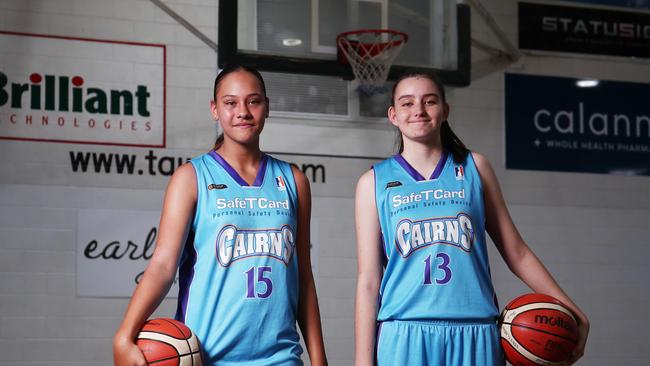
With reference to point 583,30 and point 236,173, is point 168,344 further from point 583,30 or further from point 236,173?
point 583,30

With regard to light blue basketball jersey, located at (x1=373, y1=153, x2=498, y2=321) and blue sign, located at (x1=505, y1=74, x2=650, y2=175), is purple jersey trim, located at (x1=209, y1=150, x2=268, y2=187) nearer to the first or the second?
light blue basketball jersey, located at (x1=373, y1=153, x2=498, y2=321)

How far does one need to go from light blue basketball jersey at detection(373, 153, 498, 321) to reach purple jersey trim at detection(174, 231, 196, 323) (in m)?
0.64

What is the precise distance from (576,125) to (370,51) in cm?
241

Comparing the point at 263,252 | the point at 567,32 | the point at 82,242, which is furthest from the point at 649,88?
the point at 263,252

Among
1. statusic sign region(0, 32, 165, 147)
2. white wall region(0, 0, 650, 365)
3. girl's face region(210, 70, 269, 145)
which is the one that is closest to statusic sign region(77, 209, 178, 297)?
white wall region(0, 0, 650, 365)

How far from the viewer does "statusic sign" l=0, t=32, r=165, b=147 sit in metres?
6.79

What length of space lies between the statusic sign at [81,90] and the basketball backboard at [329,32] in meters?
0.93

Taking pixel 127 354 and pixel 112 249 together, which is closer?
pixel 127 354

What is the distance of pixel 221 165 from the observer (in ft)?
9.23

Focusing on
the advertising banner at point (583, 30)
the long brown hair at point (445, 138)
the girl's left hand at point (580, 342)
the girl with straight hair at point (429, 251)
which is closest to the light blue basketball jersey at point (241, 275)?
the girl with straight hair at point (429, 251)

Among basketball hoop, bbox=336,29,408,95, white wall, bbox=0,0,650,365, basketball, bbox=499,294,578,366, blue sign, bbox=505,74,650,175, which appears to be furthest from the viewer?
blue sign, bbox=505,74,650,175

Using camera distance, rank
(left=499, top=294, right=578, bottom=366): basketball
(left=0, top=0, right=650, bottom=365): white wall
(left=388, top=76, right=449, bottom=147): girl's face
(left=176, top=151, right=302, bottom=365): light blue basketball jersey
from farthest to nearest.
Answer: (left=0, top=0, right=650, bottom=365): white wall
(left=388, top=76, right=449, bottom=147): girl's face
(left=499, top=294, right=578, bottom=366): basketball
(left=176, top=151, right=302, bottom=365): light blue basketball jersey

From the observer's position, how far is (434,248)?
2836 mm

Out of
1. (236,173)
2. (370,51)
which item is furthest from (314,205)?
(236,173)
